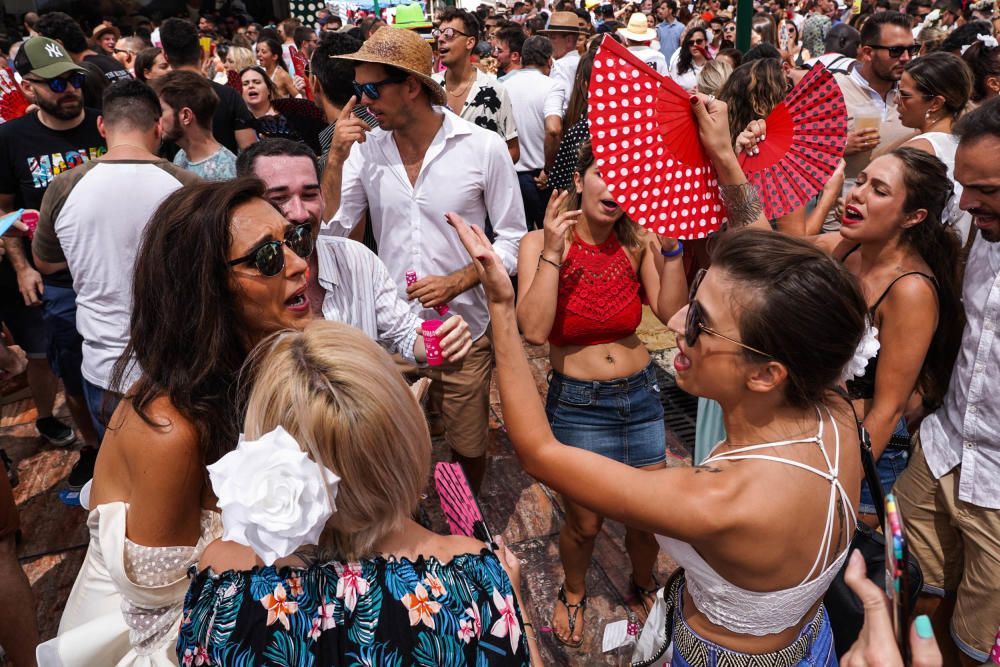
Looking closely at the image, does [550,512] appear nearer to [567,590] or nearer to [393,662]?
[567,590]

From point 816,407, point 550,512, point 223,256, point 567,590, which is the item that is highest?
point 223,256

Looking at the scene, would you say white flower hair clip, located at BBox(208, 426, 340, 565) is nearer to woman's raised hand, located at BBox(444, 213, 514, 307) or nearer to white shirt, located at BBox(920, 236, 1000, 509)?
woman's raised hand, located at BBox(444, 213, 514, 307)

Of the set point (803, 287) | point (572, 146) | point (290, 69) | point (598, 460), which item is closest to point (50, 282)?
point (572, 146)

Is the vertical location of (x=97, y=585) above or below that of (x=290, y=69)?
above

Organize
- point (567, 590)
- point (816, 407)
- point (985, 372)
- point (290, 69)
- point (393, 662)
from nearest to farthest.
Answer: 1. point (393, 662)
2. point (816, 407)
3. point (985, 372)
4. point (567, 590)
5. point (290, 69)

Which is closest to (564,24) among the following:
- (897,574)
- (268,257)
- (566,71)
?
(566,71)

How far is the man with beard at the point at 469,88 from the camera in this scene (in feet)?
18.6

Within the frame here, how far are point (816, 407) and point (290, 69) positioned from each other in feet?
31.6

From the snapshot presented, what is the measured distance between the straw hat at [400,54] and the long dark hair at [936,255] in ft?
6.86

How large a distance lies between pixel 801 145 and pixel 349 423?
1913 mm

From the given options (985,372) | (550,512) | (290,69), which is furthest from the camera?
(290,69)

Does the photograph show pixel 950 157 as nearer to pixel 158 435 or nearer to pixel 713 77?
pixel 713 77

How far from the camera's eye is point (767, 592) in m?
1.70

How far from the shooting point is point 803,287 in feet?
5.44
